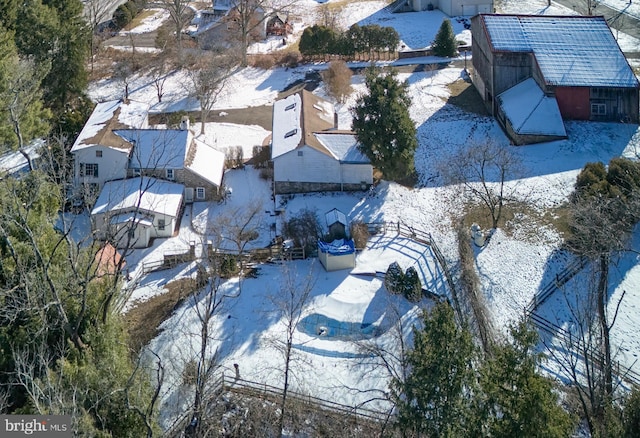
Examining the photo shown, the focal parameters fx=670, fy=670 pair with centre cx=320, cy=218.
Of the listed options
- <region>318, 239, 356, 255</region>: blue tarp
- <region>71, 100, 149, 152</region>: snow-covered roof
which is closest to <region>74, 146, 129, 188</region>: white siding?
<region>71, 100, 149, 152</region>: snow-covered roof

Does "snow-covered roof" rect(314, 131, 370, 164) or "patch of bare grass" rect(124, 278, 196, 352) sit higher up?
"snow-covered roof" rect(314, 131, 370, 164)

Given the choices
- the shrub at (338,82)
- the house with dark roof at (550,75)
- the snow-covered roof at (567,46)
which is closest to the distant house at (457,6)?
the house with dark roof at (550,75)

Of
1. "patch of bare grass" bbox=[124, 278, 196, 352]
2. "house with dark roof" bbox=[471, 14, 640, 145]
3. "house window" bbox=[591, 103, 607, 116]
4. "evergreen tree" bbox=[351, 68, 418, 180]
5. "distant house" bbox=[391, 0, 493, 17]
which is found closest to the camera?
"patch of bare grass" bbox=[124, 278, 196, 352]

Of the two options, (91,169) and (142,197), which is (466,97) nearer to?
(142,197)

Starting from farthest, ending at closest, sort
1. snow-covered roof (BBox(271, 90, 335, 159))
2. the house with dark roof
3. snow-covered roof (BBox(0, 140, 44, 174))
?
the house with dark roof < snow-covered roof (BBox(0, 140, 44, 174)) < snow-covered roof (BBox(271, 90, 335, 159))

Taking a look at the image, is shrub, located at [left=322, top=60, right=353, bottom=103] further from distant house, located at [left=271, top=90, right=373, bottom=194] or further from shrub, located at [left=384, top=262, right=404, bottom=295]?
shrub, located at [left=384, top=262, right=404, bottom=295]

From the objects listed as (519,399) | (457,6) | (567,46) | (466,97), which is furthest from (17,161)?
(457,6)

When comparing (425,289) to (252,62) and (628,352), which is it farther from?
(252,62)
